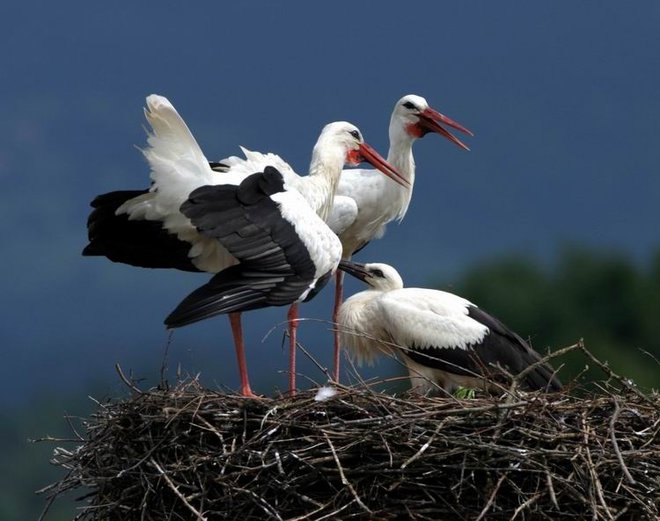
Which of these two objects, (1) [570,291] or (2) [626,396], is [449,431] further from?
(1) [570,291]

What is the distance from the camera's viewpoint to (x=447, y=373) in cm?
893

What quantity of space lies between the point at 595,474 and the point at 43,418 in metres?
27.9

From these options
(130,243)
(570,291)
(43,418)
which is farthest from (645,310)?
(130,243)

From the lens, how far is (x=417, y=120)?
10.1 m

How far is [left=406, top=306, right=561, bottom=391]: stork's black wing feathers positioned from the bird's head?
1468 millimetres

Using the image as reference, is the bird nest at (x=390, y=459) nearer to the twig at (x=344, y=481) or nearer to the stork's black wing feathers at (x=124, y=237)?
the twig at (x=344, y=481)

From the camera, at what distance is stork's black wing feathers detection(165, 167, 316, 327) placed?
7488mm

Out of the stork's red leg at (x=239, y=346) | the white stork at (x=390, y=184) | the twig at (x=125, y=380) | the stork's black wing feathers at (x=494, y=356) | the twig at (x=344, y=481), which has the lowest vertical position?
the stork's black wing feathers at (x=494, y=356)

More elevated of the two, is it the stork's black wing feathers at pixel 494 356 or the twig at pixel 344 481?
the twig at pixel 344 481

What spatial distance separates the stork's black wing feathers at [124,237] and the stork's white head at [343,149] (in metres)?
1.20

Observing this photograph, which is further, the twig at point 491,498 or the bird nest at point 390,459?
the bird nest at point 390,459

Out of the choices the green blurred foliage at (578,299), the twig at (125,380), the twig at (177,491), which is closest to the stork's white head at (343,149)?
the twig at (125,380)

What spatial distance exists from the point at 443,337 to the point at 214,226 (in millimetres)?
1785

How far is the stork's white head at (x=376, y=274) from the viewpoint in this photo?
31.1 ft
